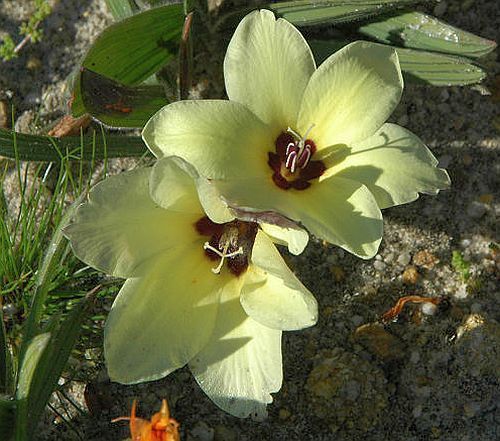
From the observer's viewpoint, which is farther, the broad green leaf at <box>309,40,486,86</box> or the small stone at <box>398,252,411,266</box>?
the small stone at <box>398,252,411,266</box>

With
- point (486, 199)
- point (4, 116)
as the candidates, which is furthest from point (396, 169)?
point (4, 116)

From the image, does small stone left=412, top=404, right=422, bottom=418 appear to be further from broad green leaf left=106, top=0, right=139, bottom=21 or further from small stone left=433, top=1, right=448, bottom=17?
broad green leaf left=106, top=0, right=139, bottom=21

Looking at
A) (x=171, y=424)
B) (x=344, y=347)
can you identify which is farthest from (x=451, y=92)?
(x=171, y=424)

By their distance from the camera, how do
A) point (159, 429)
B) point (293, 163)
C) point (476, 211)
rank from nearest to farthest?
point (159, 429) < point (293, 163) < point (476, 211)

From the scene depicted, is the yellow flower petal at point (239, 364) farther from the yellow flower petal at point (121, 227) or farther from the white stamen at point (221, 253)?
the yellow flower petal at point (121, 227)

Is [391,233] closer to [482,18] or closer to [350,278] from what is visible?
[350,278]

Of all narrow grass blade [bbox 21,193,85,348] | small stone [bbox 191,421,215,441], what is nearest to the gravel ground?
small stone [bbox 191,421,215,441]

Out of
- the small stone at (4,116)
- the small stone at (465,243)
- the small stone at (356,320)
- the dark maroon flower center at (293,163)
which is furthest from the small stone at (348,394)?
the small stone at (4,116)

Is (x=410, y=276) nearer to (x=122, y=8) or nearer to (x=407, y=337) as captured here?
(x=407, y=337)
